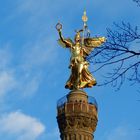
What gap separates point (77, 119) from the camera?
34.7m

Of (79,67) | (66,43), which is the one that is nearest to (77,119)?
(79,67)

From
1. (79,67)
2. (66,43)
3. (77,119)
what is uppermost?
(66,43)

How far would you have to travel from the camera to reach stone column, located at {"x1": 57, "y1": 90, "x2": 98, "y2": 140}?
3472 cm

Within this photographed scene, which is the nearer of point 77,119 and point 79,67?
point 77,119

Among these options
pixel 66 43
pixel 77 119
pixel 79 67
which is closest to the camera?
pixel 77 119

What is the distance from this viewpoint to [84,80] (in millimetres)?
38281

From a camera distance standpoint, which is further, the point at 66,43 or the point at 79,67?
the point at 66,43

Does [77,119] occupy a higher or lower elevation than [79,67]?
lower

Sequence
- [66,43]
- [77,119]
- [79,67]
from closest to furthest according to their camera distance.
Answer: [77,119]
[79,67]
[66,43]

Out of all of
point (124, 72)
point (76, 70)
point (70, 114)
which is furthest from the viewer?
point (76, 70)

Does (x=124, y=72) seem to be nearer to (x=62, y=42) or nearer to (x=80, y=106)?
(x=80, y=106)

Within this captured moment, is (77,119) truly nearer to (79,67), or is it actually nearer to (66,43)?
(79,67)

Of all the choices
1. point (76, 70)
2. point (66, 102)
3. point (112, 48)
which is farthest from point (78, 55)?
point (112, 48)

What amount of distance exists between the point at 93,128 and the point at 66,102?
2.67 m
